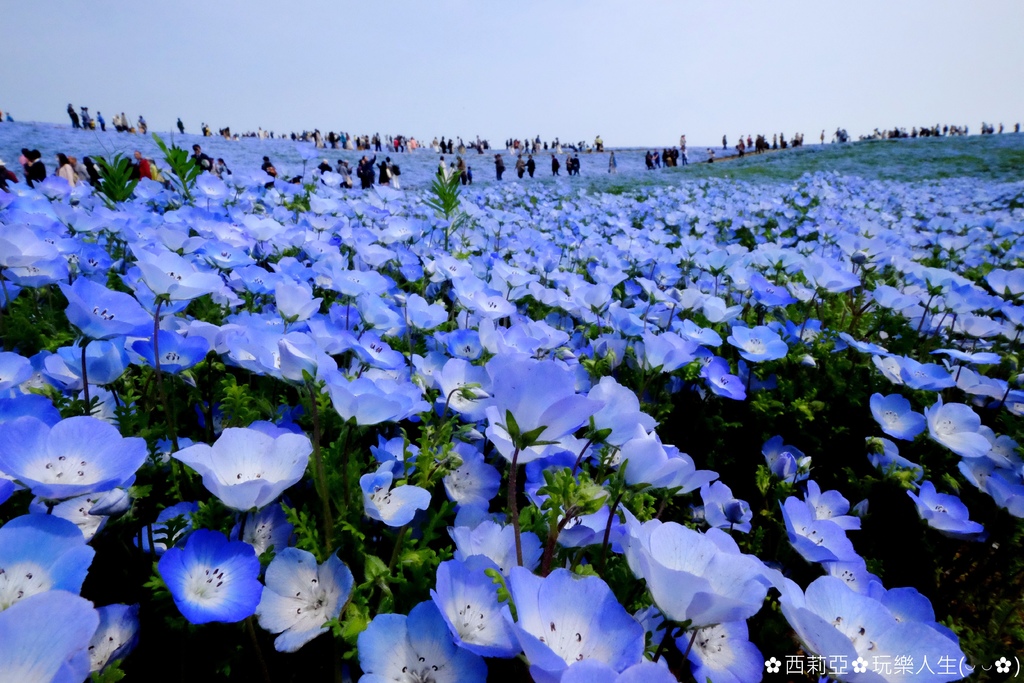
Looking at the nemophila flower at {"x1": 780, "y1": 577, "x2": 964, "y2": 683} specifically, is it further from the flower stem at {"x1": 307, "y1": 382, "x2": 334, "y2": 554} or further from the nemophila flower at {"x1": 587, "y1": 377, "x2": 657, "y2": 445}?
the flower stem at {"x1": 307, "y1": 382, "x2": 334, "y2": 554}

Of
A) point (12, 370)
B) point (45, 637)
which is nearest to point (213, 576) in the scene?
point (45, 637)

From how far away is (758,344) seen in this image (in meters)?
2.50

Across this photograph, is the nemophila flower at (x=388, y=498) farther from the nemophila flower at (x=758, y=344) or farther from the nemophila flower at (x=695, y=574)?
the nemophila flower at (x=758, y=344)

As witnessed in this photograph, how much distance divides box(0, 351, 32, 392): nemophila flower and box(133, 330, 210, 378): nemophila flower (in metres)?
0.23

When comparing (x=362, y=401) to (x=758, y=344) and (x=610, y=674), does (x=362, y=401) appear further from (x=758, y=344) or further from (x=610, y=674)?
(x=758, y=344)

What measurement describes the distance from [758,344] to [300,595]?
219cm

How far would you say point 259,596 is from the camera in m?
0.86

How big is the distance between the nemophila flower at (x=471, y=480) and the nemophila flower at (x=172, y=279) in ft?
2.55

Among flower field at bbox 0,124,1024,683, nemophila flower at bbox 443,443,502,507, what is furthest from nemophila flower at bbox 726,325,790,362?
nemophila flower at bbox 443,443,502,507

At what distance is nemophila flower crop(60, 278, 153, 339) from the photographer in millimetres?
1200

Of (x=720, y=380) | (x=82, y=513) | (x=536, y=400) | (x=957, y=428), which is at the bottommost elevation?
(x=957, y=428)

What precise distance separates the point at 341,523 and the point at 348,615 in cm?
20

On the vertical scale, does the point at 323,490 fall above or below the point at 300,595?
above

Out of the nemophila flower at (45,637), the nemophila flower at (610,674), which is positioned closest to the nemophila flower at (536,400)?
the nemophila flower at (610,674)
